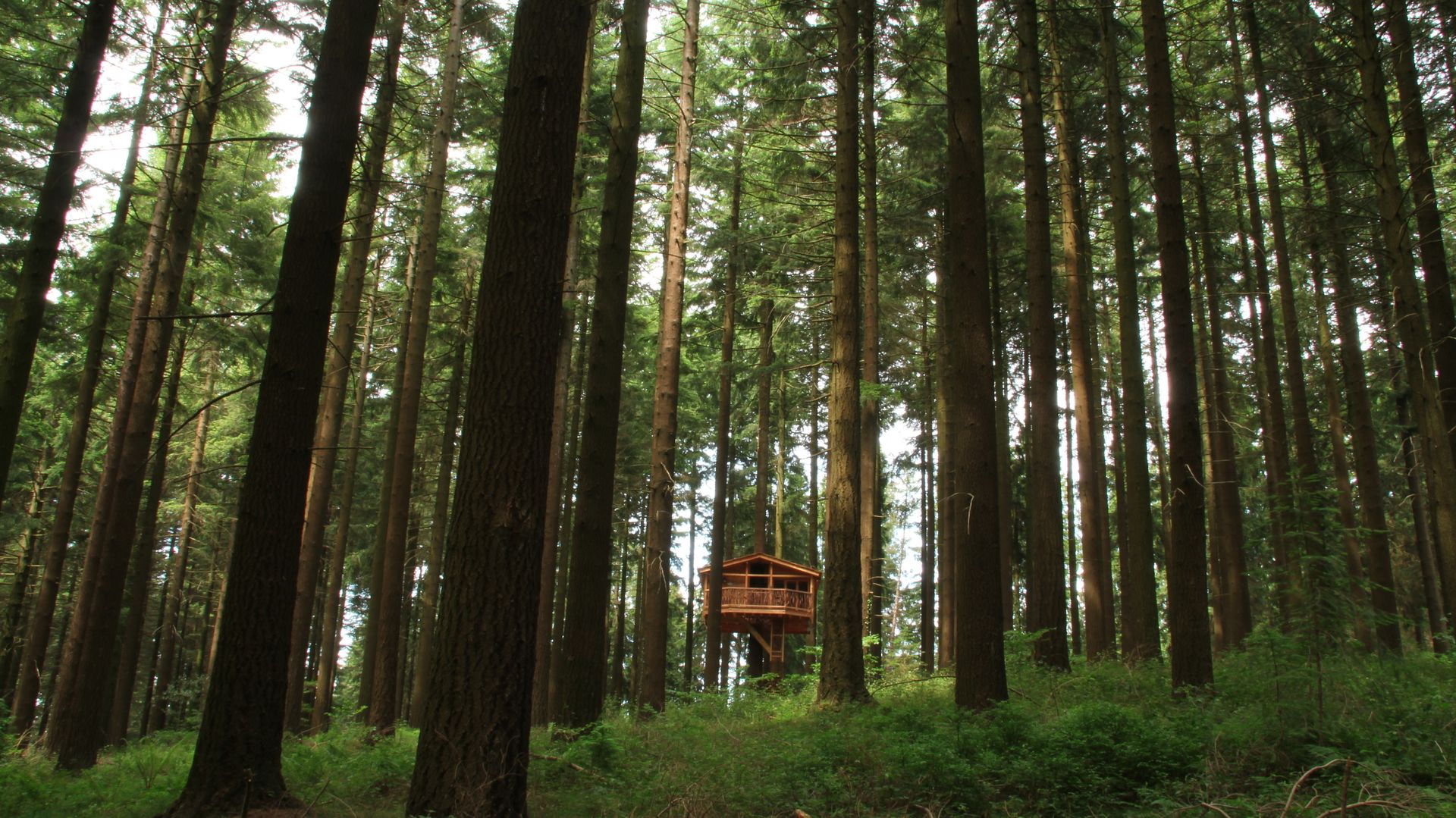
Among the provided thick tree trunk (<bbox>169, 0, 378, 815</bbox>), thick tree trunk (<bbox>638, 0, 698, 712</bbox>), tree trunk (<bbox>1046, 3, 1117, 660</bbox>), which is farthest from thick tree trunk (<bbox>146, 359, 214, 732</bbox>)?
tree trunk (<bbox>1046, 3, 1117, 660</bbox>)

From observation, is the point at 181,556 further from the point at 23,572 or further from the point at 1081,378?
the point at 1081,378

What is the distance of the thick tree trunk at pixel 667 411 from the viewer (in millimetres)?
11906

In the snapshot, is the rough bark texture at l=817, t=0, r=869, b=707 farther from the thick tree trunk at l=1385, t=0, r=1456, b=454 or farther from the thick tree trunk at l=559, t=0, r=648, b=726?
the thick tree trunk at l=1385, t=0, r=1456, b=454

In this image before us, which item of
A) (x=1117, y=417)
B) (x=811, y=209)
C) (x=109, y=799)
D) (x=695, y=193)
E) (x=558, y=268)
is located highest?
(x=695, y=193)

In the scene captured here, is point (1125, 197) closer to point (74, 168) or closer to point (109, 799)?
point (74, 168)

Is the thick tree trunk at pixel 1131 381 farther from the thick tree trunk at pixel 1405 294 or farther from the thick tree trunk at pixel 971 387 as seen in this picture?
the thick tree trunk at pixel 971 387

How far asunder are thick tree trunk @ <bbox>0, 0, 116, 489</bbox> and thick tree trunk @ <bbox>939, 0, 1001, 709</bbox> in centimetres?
858

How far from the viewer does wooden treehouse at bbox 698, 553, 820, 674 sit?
22516 millimetres

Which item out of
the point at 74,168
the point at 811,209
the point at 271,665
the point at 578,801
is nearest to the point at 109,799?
the point at 271,665

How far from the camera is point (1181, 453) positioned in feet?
27.7

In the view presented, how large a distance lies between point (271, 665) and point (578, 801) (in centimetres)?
249

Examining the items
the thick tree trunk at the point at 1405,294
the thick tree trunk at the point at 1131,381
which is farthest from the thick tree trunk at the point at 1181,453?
the thick tree trunk at the point at 1405,294

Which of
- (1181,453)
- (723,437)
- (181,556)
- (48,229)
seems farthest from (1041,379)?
(181,556)

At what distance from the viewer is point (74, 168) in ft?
23.8
